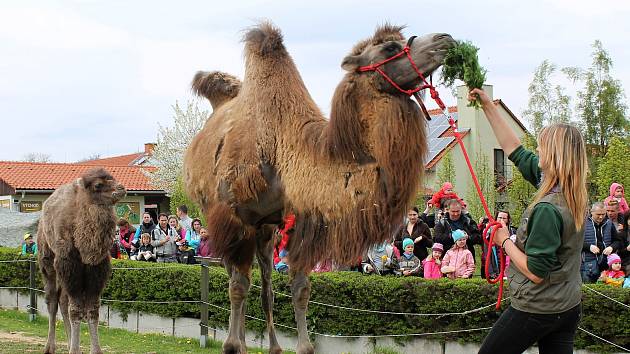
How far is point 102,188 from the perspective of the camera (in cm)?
949

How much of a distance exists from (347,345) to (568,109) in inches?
1143

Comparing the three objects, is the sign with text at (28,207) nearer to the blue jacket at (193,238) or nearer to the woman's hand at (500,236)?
the blue jacket at (193,238)

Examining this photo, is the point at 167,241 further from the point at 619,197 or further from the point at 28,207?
the point at 28,207

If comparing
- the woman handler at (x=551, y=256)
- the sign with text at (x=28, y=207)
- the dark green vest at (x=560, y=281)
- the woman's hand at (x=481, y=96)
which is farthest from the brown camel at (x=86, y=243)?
the sign with text at (x=28, y=207)

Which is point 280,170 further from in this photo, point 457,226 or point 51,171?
point 51,171

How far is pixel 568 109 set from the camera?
120 feet

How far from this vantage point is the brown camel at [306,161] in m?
5.40

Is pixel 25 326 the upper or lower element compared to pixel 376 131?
lower

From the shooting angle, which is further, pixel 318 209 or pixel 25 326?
pixel 25 326

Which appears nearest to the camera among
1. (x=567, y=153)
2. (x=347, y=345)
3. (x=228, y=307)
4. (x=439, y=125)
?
(x=567, y=153)

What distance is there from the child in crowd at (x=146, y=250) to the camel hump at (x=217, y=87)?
7205 millimetres

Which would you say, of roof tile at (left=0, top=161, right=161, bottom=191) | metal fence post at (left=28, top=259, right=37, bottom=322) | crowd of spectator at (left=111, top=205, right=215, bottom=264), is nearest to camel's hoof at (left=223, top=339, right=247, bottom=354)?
→ crowd of spectator at (left=111, top=205, right=215, bottom=264)

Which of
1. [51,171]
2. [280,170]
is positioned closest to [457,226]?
[280,170]

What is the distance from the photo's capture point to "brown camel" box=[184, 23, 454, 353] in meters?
5.40
